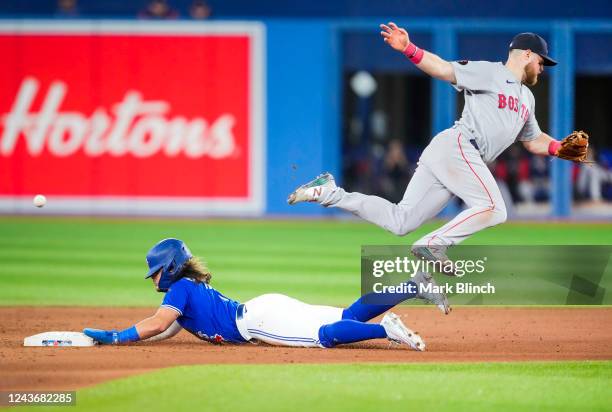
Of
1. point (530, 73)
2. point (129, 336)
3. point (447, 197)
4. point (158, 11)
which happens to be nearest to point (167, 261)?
point (129, 336)

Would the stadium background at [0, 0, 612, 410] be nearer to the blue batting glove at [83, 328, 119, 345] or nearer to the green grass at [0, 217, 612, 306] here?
the green grass at [0, 217, 612, 306]

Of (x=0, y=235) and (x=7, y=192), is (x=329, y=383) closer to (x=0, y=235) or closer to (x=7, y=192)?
(x=0, y=235)

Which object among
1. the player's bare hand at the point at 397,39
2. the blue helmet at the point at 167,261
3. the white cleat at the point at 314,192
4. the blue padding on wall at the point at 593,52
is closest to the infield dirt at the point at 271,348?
the blue helmet at the point at 167,261

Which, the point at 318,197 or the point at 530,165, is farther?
the point at 530,165

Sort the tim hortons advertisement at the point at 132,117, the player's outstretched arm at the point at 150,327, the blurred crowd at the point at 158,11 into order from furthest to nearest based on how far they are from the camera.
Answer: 1. the blurred crowd at the point at 158,11
2. the tim hortons advertisement at the point at 132,117
3. the player's outstretched arm at the point at 150,327

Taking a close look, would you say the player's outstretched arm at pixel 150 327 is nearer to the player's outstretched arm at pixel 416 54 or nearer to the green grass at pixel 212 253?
the player's outstretched arm at pixel 416 54

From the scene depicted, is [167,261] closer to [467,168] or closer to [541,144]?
[467,168]

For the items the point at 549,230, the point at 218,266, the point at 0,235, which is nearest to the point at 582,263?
the point at 218,266
